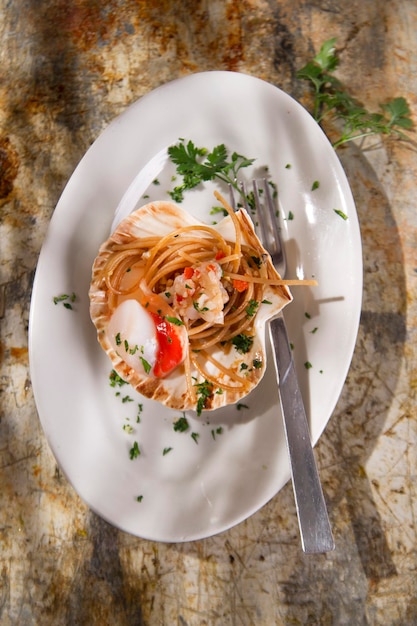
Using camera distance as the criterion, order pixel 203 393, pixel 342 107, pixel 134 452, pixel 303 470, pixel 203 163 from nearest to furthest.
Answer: pixel 303 470, pixel 203 393, pixel 134 452, pixel 203 163, pixel 342 107

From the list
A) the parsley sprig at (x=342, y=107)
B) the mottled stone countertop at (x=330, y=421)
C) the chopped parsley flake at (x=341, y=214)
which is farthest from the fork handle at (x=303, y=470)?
the parsley sprig at (x=342, y=107)

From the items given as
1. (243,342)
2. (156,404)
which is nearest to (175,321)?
(243,342)

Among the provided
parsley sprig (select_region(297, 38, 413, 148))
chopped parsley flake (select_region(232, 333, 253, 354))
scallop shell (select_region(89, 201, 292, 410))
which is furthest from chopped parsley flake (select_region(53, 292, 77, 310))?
parsley sprig (select_region(297, 38, 413, 148))

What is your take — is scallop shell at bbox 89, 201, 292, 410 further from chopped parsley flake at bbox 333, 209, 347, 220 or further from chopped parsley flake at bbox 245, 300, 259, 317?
chopped parsley flake at bbox 333, 209, 347, 220

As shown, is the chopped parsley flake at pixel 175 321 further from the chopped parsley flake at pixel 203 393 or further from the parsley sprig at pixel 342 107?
the parsley sprig at pixel 342 107

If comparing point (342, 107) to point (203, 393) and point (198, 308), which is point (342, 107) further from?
point (203, 393)
